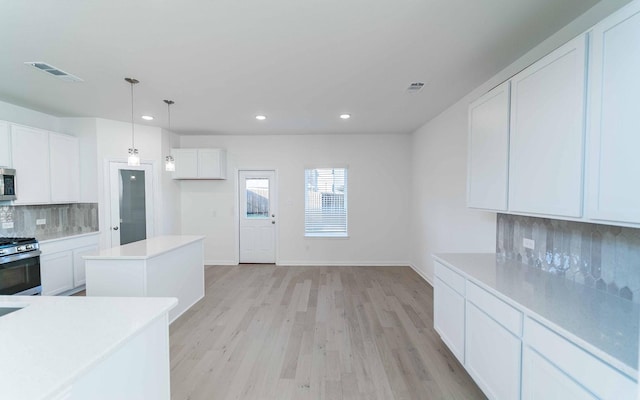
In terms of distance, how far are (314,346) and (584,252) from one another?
2354mm

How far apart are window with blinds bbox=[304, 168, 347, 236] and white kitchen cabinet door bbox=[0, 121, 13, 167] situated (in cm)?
433

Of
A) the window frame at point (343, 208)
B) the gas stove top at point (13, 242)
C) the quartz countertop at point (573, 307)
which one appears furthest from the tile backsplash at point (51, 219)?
the quartz countertop at point (573, 307)

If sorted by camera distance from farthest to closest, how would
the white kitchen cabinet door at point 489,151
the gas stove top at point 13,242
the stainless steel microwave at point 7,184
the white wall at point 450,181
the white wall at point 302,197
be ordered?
the white wall at point 302,197, the stainless steel microwave at point 7,184, the gas stove top at point 13,242, the white wall at point 450,181, the white kitchen cabinet door at point 489,151

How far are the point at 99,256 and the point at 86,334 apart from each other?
2070 mm

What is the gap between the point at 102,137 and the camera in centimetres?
460

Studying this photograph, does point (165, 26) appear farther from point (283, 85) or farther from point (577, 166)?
point (577, 166)

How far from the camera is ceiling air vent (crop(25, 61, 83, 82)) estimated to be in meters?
2.64

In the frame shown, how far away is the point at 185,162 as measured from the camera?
5.50m

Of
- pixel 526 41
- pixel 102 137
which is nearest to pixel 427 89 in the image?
pixel 526 41

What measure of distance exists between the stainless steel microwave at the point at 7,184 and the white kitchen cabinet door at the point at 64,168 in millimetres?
537

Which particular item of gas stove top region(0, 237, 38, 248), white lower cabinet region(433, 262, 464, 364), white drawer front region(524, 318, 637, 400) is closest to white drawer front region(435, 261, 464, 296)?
white lower cabinet region(433, 262, 464, 364)

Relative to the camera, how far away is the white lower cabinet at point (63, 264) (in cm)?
367

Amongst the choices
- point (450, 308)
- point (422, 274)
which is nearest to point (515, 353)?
point (450, 308)

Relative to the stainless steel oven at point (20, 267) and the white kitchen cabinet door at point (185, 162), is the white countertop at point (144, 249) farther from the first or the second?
the white kitchen cabinet door at point (185, 162)
